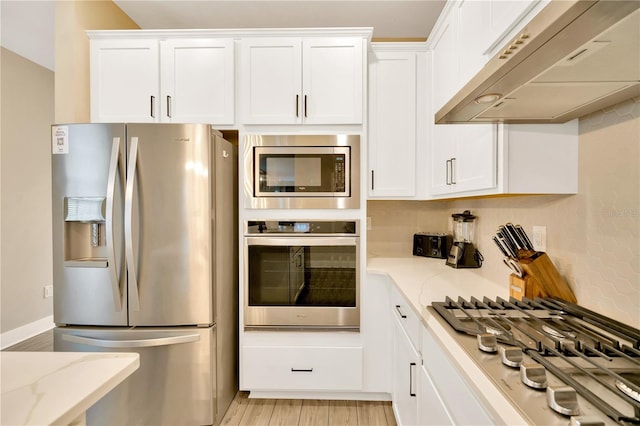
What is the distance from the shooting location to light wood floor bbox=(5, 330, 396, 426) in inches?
76.7

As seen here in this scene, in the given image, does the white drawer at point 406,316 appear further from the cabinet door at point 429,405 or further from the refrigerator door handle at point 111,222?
the refrigerator door handle at point 111,222

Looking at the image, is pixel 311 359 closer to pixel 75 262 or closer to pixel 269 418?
pixel 269 418

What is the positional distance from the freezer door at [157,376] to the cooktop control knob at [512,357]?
1.51 metres

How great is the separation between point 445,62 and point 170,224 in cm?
181

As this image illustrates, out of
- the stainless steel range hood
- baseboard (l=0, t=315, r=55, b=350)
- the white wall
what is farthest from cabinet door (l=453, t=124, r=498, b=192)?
baseboard (l=0, t=315, r=55, b=350)

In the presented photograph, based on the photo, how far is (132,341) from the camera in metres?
1.74

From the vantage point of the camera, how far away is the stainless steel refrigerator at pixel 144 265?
5.75 ft

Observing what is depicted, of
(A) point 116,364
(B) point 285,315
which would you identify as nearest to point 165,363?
(B) point 285,315

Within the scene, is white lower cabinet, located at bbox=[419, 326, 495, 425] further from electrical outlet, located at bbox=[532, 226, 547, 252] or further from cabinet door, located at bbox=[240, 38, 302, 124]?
cabinet door, located at bbox=[240, 38, 302, 124]

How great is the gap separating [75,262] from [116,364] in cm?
135

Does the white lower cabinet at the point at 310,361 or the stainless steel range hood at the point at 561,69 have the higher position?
the stainless steel range hood at the point at 561,69

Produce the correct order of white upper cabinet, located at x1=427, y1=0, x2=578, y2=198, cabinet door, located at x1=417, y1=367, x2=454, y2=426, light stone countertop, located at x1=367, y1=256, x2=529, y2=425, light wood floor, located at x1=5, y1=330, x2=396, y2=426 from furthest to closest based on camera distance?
light wood floor, located at x1=5, y1=330, x2=396, y2=426 → white upper cabinet, located at x1=427, y1=0, x2=578, y2=198 → cabinet door, located at x1=417, y1=367, x2=454, y2=426 → light stone countertop, located at x1=367, y1=256, x2=529, y2=425

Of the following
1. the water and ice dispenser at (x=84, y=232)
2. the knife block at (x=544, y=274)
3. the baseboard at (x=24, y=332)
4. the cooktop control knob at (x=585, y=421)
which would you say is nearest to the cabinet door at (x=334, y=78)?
the knife block at (x=544, y=274)

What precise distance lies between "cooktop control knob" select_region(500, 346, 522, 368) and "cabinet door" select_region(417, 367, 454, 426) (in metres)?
0.30
